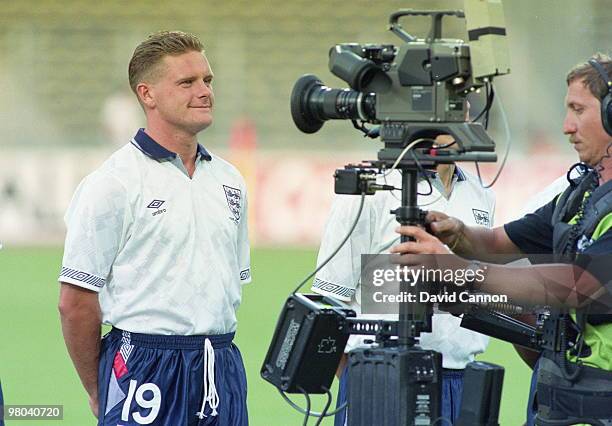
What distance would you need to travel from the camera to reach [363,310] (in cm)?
482

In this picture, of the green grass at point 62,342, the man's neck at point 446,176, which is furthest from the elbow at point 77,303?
the green grass at point 62,342

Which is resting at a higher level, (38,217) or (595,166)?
(595,166)

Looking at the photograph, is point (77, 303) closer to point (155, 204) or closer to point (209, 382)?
point (155, 204)

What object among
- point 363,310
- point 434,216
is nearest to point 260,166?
point 363,310

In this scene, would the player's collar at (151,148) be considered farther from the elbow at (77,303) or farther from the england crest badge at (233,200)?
the elbow at (77,303)

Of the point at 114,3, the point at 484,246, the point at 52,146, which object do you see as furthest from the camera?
the point at 114,3

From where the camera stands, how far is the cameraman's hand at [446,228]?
3.80m

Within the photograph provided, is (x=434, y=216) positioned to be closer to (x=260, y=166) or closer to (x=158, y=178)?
(x=158, y=178)

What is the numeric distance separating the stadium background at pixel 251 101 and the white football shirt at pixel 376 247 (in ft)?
26.0

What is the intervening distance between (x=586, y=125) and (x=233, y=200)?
4.34 feet

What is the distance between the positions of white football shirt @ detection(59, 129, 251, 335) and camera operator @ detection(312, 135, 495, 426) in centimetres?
47

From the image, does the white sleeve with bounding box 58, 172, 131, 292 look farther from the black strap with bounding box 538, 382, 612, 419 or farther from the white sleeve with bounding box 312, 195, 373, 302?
the black strap with bounding box 538, 382, 612, 419

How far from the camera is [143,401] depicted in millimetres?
4352

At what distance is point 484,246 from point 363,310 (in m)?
0.69
